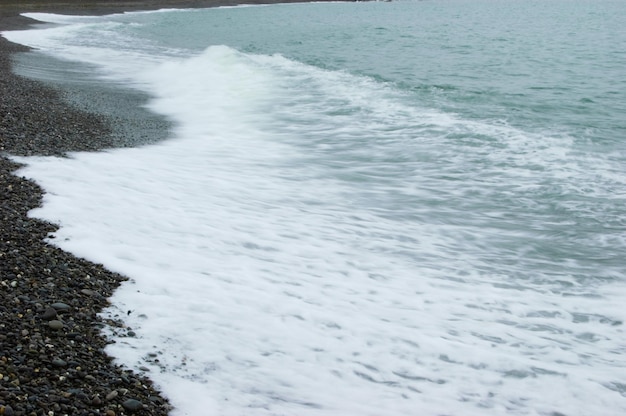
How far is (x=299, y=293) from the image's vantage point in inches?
245

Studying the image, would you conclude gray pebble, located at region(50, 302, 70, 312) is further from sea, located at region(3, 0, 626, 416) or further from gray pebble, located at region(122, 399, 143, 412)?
gray pebble, located at region(122, 399, 143, 412)

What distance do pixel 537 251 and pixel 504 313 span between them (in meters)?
2.04

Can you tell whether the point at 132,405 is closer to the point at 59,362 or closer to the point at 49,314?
the point at 59,362

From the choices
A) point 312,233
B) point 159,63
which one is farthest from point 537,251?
point 159,63

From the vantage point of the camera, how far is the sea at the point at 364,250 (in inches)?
190

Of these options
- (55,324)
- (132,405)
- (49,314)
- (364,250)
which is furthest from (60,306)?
(364,250)

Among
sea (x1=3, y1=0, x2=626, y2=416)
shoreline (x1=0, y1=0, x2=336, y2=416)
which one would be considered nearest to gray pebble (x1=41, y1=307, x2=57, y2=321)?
shoreline (x1=0, y1=0, x2=336, y2=416)

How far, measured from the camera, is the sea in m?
4.82

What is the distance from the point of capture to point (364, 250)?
299 inches

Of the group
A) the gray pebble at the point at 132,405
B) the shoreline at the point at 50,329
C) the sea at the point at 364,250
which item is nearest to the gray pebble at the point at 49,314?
the shoreline at the point at 50,329

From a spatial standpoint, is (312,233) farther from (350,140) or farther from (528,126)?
(528,126)

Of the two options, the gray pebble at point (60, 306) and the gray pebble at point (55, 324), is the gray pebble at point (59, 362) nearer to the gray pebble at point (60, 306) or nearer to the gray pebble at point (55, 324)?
the gray pebble at point (55, 324)

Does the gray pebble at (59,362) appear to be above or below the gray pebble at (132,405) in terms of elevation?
above

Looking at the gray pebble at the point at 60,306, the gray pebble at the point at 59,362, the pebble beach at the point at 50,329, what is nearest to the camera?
the pebble beach at the point at 50,329
